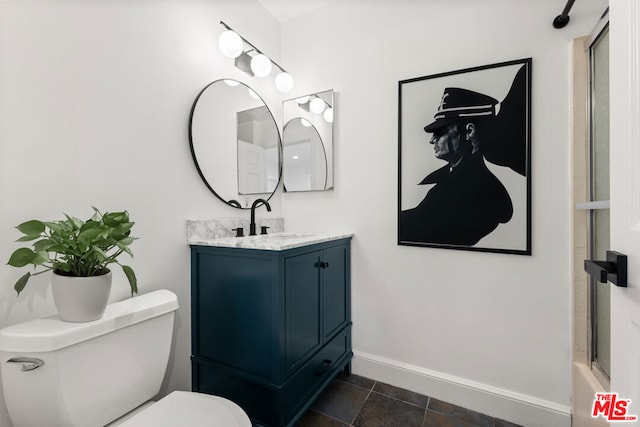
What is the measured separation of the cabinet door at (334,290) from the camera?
1.59 m

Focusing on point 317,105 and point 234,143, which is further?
point 317,105

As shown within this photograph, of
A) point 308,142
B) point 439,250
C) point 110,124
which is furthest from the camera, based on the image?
point 308,142

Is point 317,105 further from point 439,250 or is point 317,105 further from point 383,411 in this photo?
point 383,411

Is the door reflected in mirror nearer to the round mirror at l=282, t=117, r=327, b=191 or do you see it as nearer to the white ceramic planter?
the round mirror at l=282, t=117, r=327, b=191

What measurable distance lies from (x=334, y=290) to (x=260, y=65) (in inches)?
58.2

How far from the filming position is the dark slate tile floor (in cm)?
141

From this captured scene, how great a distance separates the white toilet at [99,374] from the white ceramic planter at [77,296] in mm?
30

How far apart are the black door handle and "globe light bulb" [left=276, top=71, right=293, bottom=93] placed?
73.3 inches

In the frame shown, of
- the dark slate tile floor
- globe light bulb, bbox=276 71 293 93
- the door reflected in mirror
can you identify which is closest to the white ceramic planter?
the door reflected in mirror

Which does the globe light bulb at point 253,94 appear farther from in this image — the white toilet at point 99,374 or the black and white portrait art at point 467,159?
the white toilet at point 99,374

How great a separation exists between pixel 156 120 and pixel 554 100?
1922 mm

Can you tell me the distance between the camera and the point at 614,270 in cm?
58

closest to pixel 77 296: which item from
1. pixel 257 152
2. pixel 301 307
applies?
pixel 301 307

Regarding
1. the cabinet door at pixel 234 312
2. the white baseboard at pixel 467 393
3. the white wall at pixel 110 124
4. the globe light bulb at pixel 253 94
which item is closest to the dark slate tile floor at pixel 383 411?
the white baseboard at pixel 467 393
